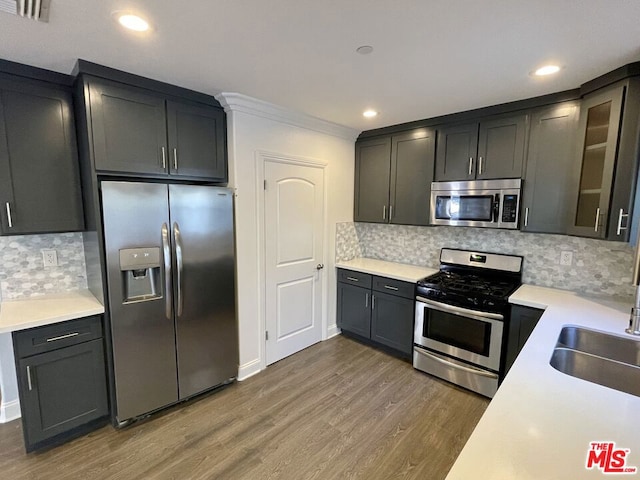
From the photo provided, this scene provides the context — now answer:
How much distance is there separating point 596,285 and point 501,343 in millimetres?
920

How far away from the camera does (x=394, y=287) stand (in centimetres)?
308

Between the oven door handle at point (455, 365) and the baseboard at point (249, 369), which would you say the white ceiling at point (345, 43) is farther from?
the baseboard at point (249, 369)

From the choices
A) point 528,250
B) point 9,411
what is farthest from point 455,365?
point 9,411

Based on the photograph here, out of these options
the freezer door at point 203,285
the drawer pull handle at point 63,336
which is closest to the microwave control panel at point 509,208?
the freezer door at point 203,285

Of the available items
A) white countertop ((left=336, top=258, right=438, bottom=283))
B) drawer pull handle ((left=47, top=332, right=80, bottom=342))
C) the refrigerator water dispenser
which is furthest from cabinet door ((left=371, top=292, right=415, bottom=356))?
drawer pull handle ((left=47, top=332, right=80, bottom=342))

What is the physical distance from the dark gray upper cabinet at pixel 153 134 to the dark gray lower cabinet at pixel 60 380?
3.58 feet

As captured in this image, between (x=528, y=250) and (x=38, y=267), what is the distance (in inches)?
161

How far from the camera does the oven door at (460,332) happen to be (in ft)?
7.98

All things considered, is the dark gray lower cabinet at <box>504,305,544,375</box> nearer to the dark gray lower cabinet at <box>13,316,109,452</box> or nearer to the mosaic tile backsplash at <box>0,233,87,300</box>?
the dark gray lower cabinet at <box>13,316,109,452</box>

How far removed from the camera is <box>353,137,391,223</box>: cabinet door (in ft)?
11.2

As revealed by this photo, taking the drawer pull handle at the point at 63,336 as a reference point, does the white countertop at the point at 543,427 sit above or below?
above

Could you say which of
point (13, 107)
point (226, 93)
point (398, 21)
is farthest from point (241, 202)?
point (398, 21)

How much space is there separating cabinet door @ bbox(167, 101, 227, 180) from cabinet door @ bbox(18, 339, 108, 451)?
143 cm

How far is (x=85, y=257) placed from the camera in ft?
7.96
